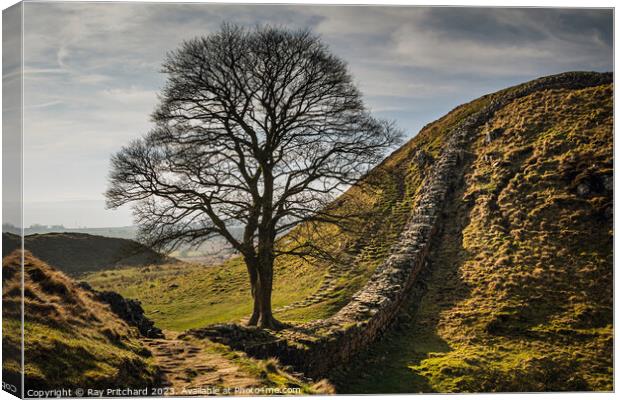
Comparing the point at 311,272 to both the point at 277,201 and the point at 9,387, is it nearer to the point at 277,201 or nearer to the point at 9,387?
the point at 277,201

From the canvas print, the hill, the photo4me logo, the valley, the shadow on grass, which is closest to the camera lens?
the photo4me logo

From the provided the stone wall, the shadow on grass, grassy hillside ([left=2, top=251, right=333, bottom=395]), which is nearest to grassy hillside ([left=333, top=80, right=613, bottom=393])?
the shadow on grass

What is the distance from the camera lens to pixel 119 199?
43.3ft

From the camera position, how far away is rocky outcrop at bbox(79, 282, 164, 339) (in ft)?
44.5

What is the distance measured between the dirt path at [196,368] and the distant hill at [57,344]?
0.34 metres

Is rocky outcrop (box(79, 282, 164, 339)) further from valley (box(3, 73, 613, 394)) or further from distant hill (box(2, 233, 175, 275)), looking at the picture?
distant hill (box(2, 233, 175, 275))

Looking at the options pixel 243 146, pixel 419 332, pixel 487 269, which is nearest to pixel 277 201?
pixel 243 146

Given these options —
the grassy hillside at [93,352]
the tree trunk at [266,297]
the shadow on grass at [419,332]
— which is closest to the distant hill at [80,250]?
the grassy hillside at [93,352]

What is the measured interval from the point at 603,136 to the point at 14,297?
13.2 m

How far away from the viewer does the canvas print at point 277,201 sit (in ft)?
37.9

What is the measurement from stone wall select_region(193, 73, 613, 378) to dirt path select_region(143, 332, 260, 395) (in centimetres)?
69

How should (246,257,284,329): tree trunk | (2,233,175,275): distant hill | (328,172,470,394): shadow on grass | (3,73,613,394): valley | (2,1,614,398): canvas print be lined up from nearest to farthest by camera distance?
(2,1,614,398): canvas print → (2,233,175,275): distant hill → (3,73,613,394): valley → (328,172,470,394): shadow on grass → (246,257,284,329): tree trunk

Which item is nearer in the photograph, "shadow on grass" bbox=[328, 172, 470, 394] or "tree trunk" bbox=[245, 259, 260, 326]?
"shadow on grass" bbox=[328, 172, 470, 394]

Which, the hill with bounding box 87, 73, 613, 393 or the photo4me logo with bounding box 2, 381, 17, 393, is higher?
the hill with bounding box 87, 73, 613, 393
